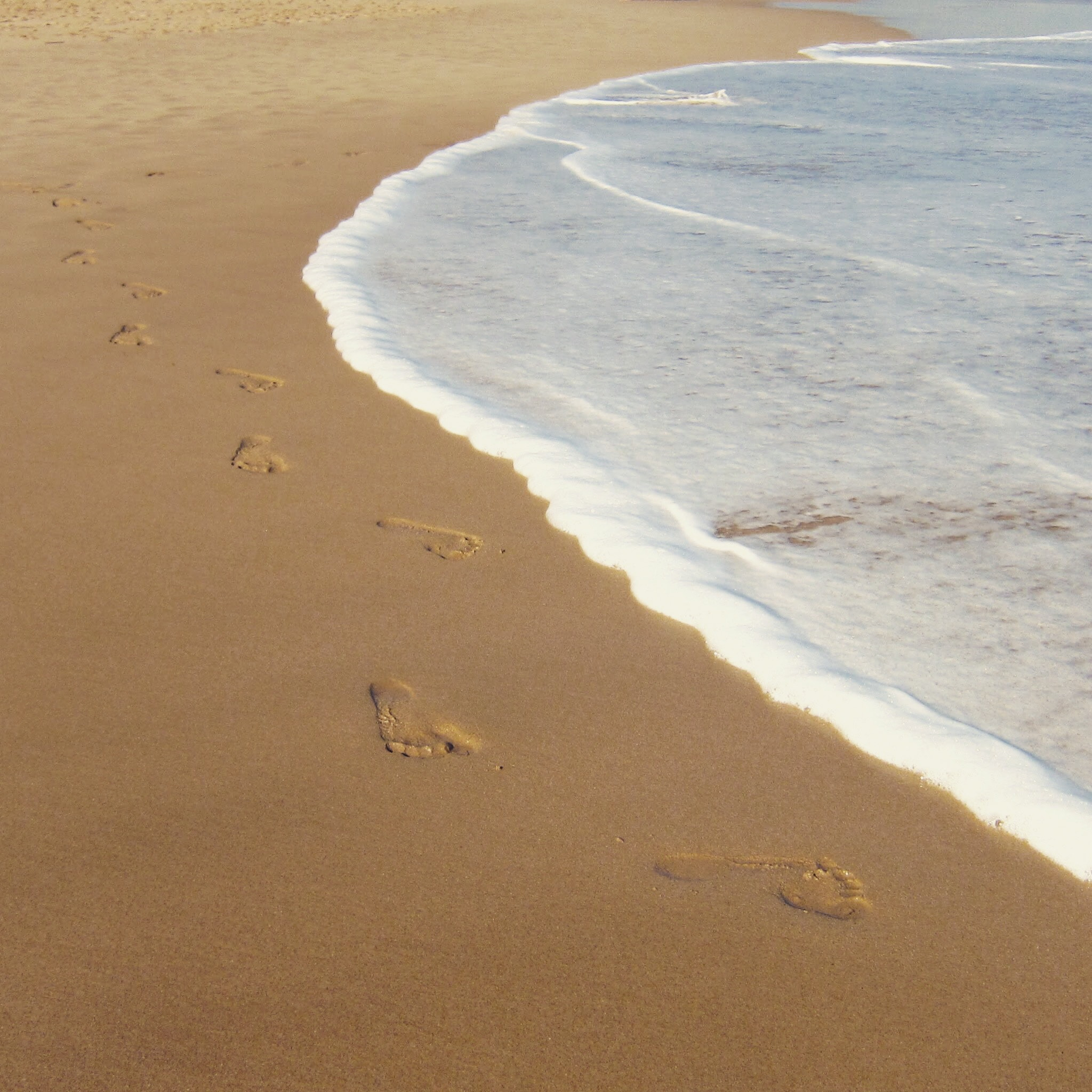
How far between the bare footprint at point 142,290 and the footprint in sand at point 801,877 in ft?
11.0

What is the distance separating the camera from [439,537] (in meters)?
2.58

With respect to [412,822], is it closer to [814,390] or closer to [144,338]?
[814,390]

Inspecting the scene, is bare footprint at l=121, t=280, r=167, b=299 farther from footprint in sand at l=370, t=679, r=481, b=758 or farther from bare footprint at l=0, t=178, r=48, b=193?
footprint in sand at l=370, t=679, r=481, b=758

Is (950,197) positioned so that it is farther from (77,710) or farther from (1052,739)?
(77,710)

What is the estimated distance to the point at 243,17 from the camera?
16.6 m

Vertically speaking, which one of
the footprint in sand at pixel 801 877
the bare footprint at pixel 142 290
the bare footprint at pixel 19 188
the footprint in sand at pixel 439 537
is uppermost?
the bare footprint at pixel 19 188

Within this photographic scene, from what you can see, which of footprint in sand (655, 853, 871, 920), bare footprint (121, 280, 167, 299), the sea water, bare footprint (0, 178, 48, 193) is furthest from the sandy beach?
bare footprint (0, 178, 48, 193)

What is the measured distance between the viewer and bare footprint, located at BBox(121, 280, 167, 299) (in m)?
4.21

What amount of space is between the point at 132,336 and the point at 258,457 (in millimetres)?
1191

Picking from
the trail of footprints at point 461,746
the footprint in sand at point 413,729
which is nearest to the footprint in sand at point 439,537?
the trail of footprints at point 461,746

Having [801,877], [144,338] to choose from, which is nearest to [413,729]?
[801,877]

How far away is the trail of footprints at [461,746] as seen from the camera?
163cm

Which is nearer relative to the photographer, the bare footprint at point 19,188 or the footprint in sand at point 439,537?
the footprint in sand at point 439,537

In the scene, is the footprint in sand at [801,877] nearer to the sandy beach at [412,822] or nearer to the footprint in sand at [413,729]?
the sandy beach at [412,822]
